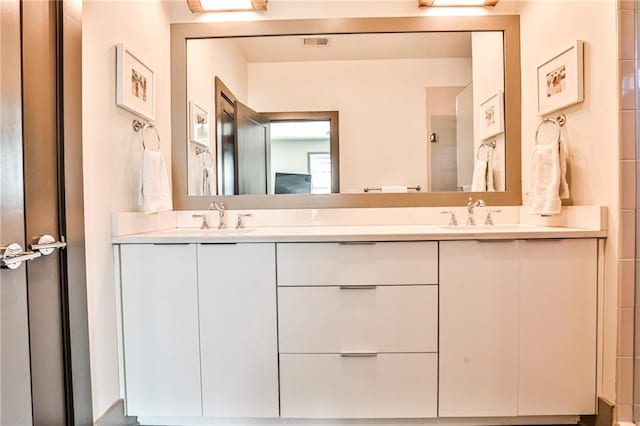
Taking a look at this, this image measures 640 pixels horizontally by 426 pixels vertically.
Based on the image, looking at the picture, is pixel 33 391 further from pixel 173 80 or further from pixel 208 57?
pixel 208 57

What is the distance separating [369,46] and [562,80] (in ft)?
3.22

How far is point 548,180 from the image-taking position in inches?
60.4

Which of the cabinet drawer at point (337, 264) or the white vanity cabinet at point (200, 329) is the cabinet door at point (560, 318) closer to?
the cabinet drawer at point (337, 264)

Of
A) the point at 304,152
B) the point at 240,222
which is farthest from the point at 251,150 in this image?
the point at 240,222

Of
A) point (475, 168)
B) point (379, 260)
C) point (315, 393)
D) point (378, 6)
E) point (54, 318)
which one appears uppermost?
point (378, 6)

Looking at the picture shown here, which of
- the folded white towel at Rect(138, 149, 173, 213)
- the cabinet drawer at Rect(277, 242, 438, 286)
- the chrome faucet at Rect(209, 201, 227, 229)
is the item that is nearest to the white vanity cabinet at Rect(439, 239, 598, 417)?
the cabinet drawer at Rect(277, 242, 438, 286)

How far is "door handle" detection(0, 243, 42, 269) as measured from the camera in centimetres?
87

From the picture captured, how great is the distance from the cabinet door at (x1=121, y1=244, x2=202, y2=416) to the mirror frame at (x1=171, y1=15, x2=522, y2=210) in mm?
596

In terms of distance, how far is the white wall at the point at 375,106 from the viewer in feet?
6.35

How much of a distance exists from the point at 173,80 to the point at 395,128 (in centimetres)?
132

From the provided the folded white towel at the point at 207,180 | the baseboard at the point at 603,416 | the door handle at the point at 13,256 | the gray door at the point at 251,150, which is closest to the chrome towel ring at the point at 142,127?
the folded white towel at the point at 207,180

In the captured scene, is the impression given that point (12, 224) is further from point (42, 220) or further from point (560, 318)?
point (560, 318)

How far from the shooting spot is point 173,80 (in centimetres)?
196

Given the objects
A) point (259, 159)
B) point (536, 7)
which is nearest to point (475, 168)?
point (536, 7)
